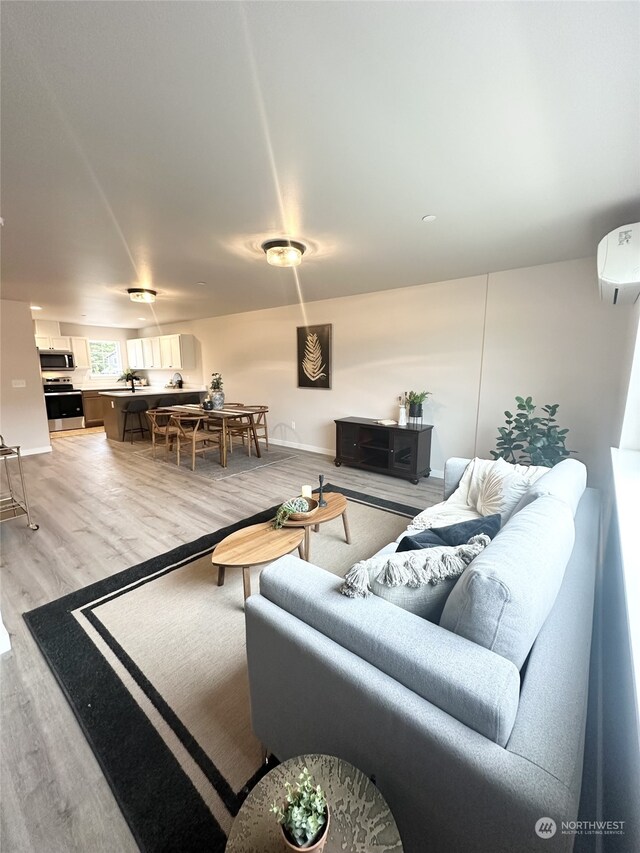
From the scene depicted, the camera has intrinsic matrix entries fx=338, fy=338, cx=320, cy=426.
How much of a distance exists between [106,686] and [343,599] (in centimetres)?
132

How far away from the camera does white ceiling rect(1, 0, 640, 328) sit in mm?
1054

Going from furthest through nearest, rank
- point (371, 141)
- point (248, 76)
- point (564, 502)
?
point (371, 141) → point (564, 502) → point (248, 76)

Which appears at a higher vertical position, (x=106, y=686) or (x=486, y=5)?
(x=486, y=5)

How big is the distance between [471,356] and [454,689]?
3811mm

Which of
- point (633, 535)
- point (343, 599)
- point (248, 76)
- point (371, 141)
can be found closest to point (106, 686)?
point (343, 599)

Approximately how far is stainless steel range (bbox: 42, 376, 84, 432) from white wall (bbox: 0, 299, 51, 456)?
204 cm

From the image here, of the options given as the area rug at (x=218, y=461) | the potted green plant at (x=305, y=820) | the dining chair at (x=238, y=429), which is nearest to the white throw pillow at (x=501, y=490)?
the potted green plant at (x=305, y=820)

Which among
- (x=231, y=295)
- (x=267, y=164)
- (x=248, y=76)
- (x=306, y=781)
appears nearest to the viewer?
(x=306, y=781)

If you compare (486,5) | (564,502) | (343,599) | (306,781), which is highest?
(486,5)

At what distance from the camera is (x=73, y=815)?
3.63 ft

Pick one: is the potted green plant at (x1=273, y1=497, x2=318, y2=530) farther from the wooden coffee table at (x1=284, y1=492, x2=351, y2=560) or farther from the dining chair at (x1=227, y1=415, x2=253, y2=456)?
the dining chair at (x1=227, y1=415, x2=253, y2=456)

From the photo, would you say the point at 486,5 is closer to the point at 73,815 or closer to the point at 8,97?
the point at 8,97

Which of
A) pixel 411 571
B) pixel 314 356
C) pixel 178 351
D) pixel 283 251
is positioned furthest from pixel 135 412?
pixel 411 571

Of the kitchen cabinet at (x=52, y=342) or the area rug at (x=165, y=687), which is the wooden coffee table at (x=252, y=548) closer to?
the area rug at (x=165, y=687)
